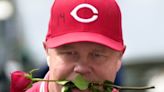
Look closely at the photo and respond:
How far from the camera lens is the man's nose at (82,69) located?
5836 millimetres

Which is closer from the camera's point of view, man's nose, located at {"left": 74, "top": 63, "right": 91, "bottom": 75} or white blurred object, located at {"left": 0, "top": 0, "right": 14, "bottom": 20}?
man's nose, located at {"left": 74, "top": 63, "right": 91, "bottom": 75}

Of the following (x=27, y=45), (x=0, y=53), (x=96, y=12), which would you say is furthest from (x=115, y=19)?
(x=27, y=45)

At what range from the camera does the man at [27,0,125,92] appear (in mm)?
5910

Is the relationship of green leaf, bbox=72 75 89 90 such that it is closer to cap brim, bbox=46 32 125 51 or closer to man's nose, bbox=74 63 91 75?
man's nose, bbox=74 63 91 75

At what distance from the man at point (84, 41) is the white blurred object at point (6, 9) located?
1134 centimetres

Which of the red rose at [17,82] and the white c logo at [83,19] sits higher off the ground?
the white c logo at [83,19]

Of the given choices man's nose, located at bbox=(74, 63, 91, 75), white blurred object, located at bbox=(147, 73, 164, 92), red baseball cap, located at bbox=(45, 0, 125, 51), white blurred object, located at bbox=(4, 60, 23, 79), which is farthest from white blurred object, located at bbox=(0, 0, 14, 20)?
man's nose, located at bbox=(74, 63, 91, 75)

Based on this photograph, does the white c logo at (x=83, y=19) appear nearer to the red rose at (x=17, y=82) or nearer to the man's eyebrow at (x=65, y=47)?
the man's eyebrow at (x=65, y=47)

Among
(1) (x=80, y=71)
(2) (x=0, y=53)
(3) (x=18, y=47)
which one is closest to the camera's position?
(1) (x=80, y=71)

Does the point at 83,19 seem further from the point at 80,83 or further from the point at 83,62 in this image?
the point at 80,83

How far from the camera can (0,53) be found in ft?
51.8

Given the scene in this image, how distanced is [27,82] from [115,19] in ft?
2.36

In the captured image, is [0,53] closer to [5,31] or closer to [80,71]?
[5,31]

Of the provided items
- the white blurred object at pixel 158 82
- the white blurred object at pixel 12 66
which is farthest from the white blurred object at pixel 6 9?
the white blurred object at pixel 158 82
